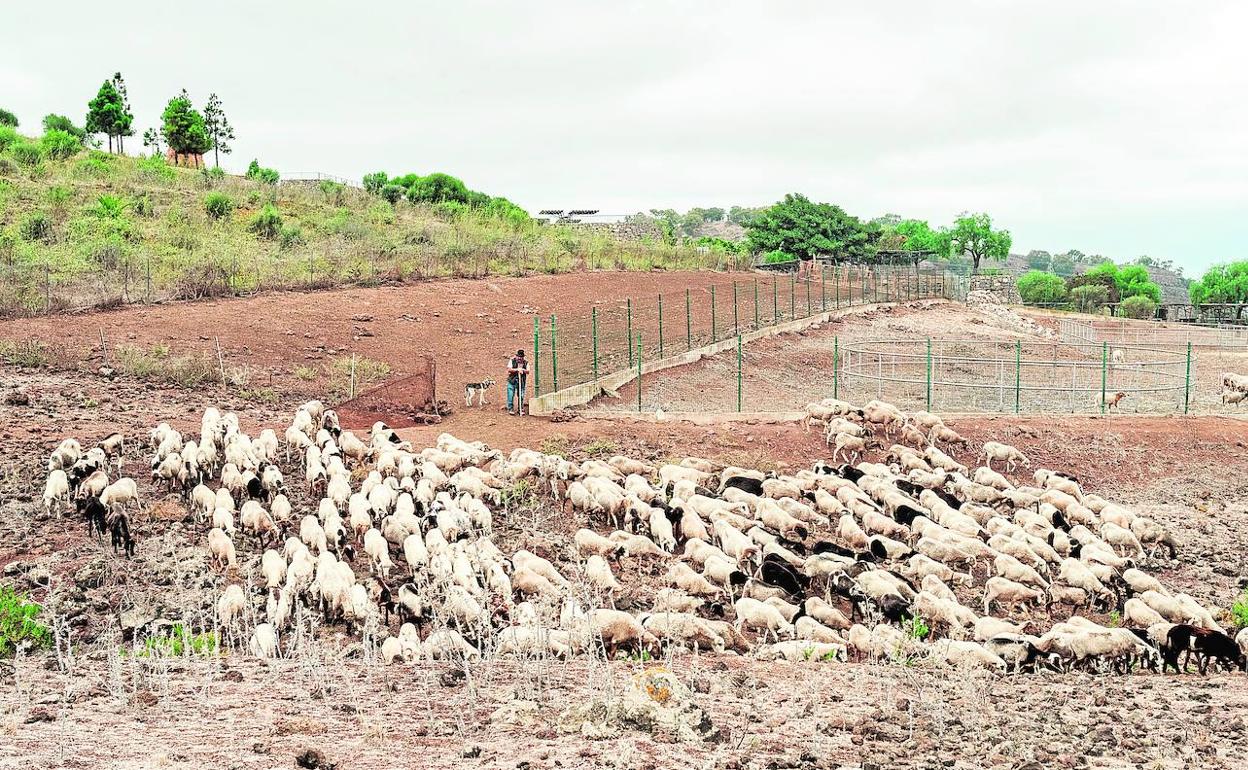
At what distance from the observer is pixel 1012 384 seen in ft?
90.9

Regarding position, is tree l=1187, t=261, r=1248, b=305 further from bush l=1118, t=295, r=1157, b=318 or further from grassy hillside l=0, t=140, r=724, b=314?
grassy hillside l=0, t=140, r=724, b=314

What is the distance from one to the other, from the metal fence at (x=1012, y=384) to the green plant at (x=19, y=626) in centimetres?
1525

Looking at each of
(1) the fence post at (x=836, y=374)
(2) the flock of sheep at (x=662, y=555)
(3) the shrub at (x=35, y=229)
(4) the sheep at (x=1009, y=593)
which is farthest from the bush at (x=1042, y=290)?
(4) the sheep at (x=1009, y=593)

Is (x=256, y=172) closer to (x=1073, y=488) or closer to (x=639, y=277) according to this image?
(x=639, y=277)

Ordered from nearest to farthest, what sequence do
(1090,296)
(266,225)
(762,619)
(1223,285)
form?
(762,619)
(266,225)
(1090,296)
(1223,285)

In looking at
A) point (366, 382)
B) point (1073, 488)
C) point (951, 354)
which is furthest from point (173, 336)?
point (951, 354)

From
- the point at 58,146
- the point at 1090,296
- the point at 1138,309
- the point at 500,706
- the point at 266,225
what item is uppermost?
the point at 58,146

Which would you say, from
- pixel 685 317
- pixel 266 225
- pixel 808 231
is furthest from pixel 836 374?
pixel 808 231

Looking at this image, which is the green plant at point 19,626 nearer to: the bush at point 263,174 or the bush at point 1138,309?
the bush at point 263,174

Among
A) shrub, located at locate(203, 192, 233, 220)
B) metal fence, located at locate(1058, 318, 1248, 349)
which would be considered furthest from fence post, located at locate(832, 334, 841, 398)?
shrub, located at locate(203, 192, 233, 220)

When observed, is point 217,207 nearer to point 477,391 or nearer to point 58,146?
point 58,146

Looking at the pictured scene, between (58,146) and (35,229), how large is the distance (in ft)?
59.9

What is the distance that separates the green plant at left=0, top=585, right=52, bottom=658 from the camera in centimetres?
913

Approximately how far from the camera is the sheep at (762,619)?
32.1 ft
